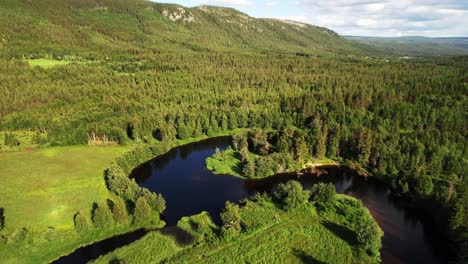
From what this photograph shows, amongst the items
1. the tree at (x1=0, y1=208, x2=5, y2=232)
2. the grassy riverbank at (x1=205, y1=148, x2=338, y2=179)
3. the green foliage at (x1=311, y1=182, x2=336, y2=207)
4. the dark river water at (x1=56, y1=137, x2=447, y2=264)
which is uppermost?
the tree at (x1=0, y1=208, x2=5, y2=232)

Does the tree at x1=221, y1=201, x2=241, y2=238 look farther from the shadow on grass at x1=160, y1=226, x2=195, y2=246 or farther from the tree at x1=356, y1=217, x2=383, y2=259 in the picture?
the tree at x1=356, y1=217, x2=383, y2=259

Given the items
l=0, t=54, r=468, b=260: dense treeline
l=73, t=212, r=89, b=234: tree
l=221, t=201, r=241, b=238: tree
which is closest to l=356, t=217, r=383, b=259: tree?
l=0, t=54, r=468, b=260: dense treeline

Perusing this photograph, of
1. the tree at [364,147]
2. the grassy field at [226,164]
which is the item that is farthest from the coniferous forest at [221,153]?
the grassy field at [226,164]

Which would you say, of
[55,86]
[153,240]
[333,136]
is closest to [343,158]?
[333,136]


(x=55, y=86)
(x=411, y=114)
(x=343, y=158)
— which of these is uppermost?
(x=55, y=86)

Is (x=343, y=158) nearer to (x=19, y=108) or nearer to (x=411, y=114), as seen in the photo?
(x=411, y=114)

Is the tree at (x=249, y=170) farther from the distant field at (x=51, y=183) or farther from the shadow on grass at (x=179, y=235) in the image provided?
the distant field at (x=51, y=183)
